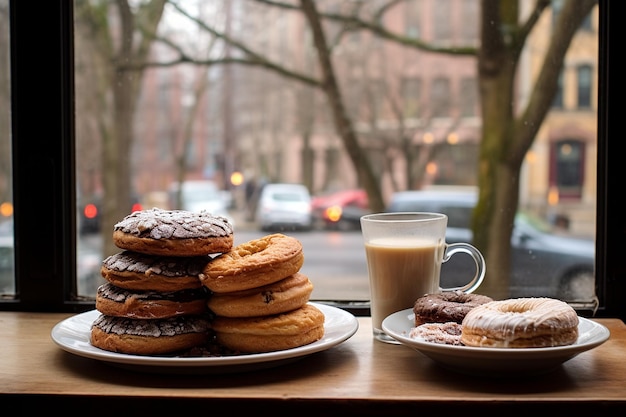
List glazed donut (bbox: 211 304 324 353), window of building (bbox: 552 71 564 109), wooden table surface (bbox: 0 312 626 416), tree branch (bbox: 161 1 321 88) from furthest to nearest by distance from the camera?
tree branch (bbox: 161 1 321 88) < window of building (bbox: 552 71 564 109) < glazed donut (bbox: 211 304 324 353) < wooden table surface (bbox: 0 312 626 416)

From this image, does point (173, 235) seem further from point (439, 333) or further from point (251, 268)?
point (439, 333)

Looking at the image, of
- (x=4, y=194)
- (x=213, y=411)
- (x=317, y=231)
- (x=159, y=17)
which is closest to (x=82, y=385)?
(x=213, y=411)

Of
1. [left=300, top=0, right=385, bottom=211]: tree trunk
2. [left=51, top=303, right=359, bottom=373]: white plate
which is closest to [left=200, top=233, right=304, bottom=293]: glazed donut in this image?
[left=51, top=303, right=359, bottom=373]: white plate

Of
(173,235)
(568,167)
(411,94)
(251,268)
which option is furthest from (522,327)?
(411,94)

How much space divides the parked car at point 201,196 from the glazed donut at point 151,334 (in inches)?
46.8

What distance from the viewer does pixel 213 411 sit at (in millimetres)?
935

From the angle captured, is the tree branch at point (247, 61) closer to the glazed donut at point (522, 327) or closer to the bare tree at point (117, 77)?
the bare tree at point (117, 77)

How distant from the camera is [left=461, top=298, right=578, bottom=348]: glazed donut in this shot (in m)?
0.95

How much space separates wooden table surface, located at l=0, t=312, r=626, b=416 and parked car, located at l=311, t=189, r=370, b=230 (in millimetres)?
1056

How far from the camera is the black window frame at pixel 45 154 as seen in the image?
4.66ft

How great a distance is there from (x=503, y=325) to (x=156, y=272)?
52 cm

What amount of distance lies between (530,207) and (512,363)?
1.30 meters

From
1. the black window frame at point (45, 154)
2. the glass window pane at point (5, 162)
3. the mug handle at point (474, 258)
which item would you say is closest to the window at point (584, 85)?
the black window frame at point (45, 154)

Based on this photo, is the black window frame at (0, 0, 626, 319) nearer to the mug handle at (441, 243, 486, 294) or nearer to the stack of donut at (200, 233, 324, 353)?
the mug handle at (441, 243, 486, 294)
